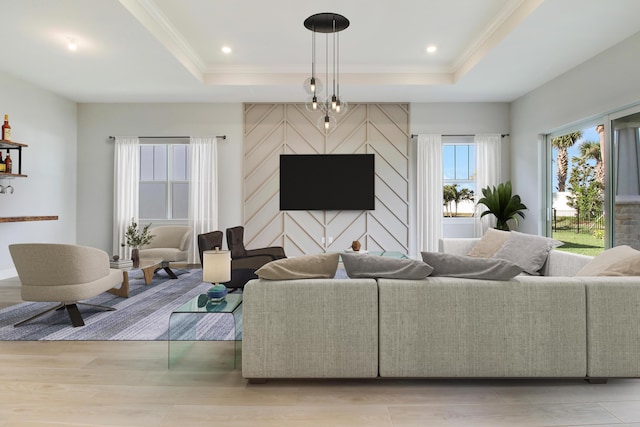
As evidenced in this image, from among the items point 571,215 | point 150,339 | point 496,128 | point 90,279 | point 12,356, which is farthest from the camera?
point 496,128

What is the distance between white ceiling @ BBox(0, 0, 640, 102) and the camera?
12.1 feet

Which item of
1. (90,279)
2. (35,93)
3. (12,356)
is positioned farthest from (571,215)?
(35,93)

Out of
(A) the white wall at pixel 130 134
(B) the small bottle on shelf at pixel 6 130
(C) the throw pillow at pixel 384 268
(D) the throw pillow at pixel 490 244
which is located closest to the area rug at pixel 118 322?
(C) the throw pillow at pixel 384 268

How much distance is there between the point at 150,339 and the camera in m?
2.85

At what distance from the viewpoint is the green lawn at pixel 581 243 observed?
14.9 feet

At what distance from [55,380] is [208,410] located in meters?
1.00

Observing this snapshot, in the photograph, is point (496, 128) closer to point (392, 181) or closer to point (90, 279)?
point (392, 181)

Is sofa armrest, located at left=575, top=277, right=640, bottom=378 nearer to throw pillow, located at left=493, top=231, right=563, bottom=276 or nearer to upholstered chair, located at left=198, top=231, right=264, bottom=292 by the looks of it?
throw pillow, located at left=493, top=231, right=563, bottom=276

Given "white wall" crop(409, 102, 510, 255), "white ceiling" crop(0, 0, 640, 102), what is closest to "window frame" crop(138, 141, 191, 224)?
"white ceiling" crop(0, 0, 640, 102)

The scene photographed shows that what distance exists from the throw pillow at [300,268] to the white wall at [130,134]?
4.42 meters

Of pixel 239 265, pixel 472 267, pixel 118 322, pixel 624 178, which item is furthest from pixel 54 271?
pixel 624 178

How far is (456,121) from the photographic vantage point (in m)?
6.43

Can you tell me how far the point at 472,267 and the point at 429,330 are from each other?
0.43 metres

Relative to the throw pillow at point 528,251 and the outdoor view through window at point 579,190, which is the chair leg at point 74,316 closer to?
the throw pillow at point 528,251
